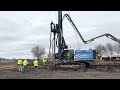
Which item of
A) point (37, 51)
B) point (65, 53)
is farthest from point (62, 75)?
point (37, 51)

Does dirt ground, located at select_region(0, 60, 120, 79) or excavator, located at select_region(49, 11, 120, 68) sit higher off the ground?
excavator, located at select_region(49, 11, 120, 68)

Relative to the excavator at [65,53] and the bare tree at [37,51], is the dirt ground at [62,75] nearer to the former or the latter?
the excavator at [65,53]

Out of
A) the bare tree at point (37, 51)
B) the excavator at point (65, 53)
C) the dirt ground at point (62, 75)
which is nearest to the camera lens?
the dirt ground at point (62, 75)

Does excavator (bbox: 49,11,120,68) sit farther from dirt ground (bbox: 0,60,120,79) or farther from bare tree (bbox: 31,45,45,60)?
bare tree (bbox: 31,45,45,60)

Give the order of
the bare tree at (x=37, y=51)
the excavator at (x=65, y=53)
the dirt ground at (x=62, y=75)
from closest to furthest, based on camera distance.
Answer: the dirt ground at (x=62, y=75) < the excavator at (x=65, y=53) < the bare tree at (x=37, y=51)

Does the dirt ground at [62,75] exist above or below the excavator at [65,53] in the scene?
below

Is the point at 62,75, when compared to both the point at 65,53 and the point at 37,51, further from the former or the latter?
the point at 37,51

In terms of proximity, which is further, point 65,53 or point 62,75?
point 65,53

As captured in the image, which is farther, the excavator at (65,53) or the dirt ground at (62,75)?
the excavator at (65,53)

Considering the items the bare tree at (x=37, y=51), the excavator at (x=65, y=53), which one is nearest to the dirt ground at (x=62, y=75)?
the excavator at (x=65, y=53)

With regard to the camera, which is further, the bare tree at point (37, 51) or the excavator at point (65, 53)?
the bare tree at point (37, 51)

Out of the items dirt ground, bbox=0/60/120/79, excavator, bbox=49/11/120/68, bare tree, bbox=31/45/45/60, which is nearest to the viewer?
dirt ground, bbox=0/60/120/79

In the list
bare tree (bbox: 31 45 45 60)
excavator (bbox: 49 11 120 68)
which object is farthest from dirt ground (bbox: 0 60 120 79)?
bare tree (bbox: 31 45 45 60)
